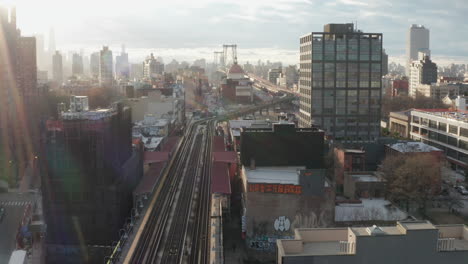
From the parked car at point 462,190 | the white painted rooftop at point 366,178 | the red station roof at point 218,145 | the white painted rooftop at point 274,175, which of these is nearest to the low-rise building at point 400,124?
the parked car at point 462,190

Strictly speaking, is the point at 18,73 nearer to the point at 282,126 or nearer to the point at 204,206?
the point at 204,206

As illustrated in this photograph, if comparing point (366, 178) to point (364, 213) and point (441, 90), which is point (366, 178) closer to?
point (364, 213)

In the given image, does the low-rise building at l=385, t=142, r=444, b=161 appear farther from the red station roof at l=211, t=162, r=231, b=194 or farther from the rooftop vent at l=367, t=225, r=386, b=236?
the rooftop vent at l=367, t=225, r=386, b=236

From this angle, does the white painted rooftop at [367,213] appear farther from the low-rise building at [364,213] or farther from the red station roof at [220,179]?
the red station roof at [220,179]

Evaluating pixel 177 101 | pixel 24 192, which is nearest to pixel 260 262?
pixel 24 192

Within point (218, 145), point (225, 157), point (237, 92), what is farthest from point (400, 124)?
point (237, 92)

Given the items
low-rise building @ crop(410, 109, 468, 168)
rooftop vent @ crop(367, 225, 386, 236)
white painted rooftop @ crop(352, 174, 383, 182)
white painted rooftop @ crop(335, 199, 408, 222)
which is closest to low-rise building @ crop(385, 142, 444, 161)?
white painted rooftop @ crop(352, 174, 383, 182)
